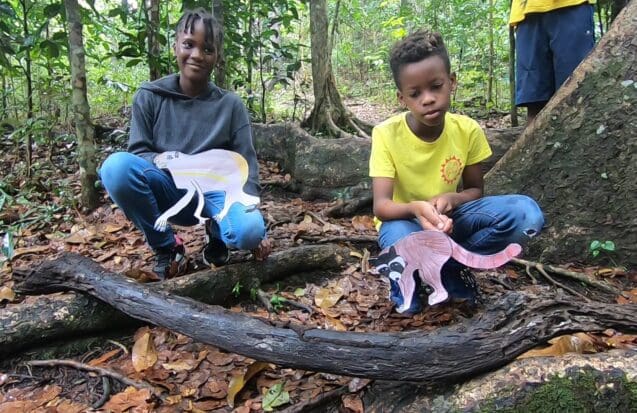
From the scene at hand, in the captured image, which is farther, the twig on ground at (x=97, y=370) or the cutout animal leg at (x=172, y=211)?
the cutout animal leg at (x=172, y=211)

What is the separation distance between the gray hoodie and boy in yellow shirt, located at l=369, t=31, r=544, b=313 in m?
0.82

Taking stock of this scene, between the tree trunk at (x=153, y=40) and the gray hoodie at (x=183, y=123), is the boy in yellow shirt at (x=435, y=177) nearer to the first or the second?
the gray hoodie at (x=183, y=123)

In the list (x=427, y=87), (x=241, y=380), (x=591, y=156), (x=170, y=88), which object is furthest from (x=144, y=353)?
(x=591, y=156)

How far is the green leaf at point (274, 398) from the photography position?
1.96m

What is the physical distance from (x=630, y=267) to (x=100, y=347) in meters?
2.86

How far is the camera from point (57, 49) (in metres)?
4.38

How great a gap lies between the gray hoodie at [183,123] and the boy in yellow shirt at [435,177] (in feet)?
2.68

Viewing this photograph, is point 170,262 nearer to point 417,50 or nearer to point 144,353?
point 144,353

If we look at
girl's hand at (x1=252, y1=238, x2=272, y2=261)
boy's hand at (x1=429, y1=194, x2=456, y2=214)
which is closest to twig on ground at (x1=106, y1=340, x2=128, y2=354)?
girl's hand at (x1=252, y1=238, x2=272, y2=261)

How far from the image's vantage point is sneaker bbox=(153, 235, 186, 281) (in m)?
2.82

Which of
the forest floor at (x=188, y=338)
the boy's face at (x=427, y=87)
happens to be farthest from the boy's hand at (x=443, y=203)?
the forest floor at (x=188, y=338)

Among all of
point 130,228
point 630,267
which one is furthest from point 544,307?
point 130,228

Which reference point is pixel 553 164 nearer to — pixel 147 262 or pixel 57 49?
pixel 147 262

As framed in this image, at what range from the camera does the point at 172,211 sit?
8.75 ft
